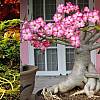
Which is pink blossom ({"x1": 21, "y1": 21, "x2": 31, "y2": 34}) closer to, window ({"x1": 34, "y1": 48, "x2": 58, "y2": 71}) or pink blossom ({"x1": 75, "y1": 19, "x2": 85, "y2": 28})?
pink blossom ({"x1": 75, "y1": 19, "x2": 85, "y2": 28})

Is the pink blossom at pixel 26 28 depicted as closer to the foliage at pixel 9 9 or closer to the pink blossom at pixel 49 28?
the pink blossom at pixel 49 28

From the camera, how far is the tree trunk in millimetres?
2301

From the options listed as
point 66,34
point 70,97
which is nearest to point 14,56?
point 66,34

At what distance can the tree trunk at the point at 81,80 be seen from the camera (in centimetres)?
230

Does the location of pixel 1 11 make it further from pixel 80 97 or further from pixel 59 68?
pixel 59 68

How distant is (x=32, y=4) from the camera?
4.92m

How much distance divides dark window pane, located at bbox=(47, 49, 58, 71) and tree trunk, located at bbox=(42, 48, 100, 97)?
2.72 meters

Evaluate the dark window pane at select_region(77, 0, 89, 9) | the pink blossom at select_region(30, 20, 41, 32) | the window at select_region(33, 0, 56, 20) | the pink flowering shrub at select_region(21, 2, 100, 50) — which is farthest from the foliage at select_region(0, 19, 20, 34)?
the dark window pane at select_region(77, 0, 89, 9)

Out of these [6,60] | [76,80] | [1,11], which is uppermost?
[1,11]

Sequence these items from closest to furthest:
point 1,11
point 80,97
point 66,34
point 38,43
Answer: point 1,11 < point 66,34 < point 38,43 < point 80,97

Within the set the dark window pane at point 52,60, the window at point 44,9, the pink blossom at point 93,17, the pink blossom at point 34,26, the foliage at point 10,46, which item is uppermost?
the window at point 44,9

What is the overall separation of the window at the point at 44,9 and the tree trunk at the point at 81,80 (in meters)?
2.64

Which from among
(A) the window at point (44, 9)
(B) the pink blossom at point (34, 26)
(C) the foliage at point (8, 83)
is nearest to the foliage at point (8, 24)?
(C) the foliage at point (8, 83)

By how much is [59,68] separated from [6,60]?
404cm
